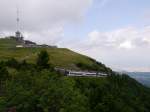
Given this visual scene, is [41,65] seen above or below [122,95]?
above

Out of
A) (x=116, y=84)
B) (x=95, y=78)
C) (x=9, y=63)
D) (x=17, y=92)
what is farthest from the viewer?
(x=116, y=84)

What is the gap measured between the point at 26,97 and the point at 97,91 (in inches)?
1183

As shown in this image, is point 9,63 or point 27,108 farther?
point 9,63

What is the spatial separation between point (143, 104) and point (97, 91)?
5814 centimetres

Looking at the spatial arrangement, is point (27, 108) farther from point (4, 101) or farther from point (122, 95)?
point (122, 95)

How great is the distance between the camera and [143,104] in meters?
174

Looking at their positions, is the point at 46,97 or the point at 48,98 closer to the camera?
the point at 48,98

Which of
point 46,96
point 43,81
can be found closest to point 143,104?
point 43,81

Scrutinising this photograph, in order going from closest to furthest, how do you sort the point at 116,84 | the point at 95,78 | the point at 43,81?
1. the point at 43,81
2. the point at 95,78
3. the point at 116,84

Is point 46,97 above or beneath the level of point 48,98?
above

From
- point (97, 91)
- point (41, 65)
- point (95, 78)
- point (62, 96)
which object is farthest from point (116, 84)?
point (62, 96)

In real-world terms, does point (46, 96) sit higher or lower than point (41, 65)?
lower

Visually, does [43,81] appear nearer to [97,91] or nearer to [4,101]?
[4,101]

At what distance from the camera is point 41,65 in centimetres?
15988
